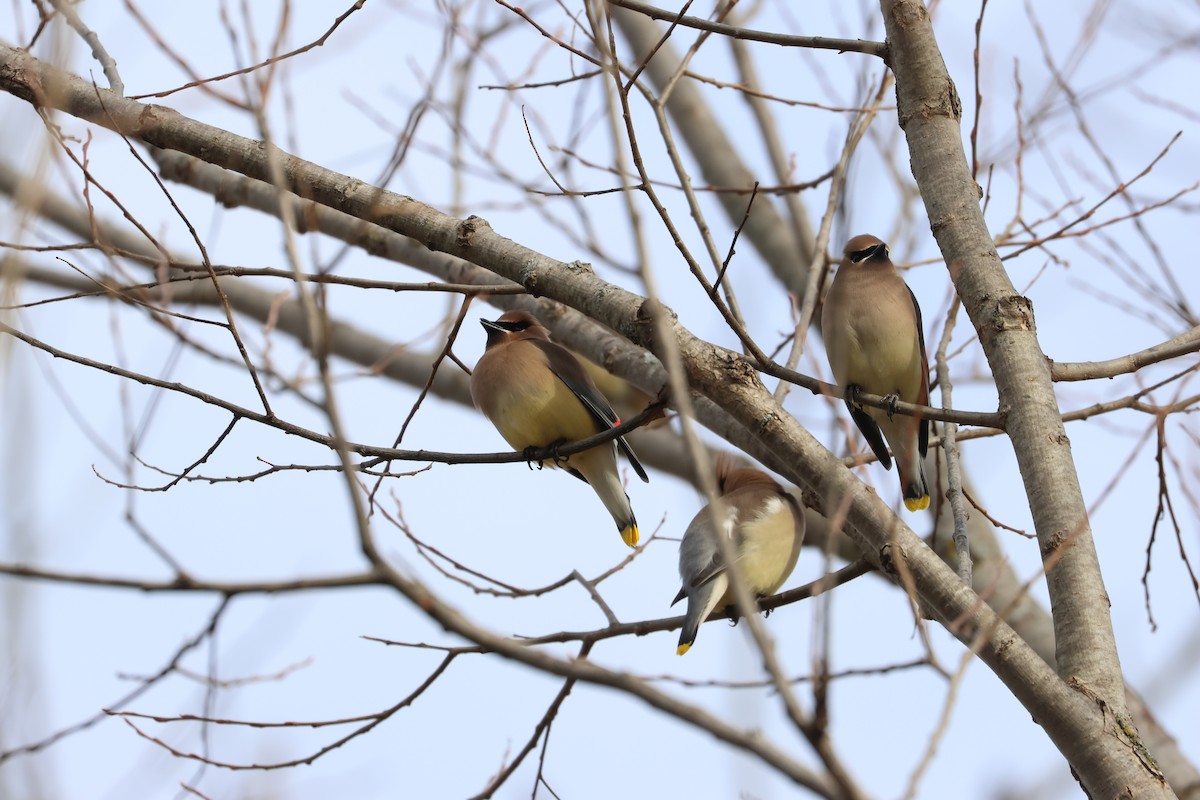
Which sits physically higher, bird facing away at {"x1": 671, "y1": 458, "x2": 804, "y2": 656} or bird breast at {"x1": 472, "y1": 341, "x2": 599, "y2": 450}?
bird breast at {"x1": 472, "y1": 341, "x2": 599, "y2": 450}

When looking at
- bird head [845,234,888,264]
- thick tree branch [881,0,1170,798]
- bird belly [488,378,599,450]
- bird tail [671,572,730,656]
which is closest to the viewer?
thick tree branch [881,0,1170,798]

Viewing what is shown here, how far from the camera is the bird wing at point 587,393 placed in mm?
4965

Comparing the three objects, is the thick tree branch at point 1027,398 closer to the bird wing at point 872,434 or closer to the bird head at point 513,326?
the bird wing at point 872,434

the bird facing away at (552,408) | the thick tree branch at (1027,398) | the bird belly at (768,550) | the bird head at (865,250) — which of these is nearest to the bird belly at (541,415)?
the bird facing away at (552,408)

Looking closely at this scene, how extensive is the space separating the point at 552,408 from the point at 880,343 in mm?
1335

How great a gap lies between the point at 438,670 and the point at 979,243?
6.49 feet

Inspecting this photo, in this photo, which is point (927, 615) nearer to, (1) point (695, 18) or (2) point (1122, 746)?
(2) point (1122, 746)

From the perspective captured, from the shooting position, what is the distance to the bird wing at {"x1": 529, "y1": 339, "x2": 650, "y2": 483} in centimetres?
496

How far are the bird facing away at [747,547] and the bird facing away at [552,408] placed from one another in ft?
1.27

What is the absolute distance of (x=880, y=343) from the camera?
482 centimetres

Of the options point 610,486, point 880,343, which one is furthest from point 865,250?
point 610,486

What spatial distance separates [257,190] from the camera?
16.8 ft

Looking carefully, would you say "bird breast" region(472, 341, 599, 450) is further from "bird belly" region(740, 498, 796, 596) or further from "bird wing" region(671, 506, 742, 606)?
"bird belly" region(740, 498, 796, 596)

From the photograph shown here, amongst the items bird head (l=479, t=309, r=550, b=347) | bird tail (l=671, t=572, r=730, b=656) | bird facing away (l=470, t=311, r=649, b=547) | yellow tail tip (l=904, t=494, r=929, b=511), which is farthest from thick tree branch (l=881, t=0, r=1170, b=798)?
bird head (l=479, t=309, r=550, b=347)
